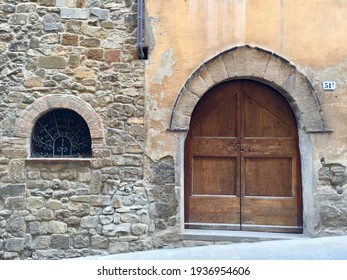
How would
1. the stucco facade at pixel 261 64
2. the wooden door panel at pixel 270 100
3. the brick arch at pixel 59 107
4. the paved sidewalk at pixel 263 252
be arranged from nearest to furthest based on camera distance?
the paved sidewalk at pixel 263 252
the stucco facade at pixel 261 64
the brick arch at pixel 59 107
the wooden door panel at pixel 270 100

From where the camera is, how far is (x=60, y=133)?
5062 millimetres

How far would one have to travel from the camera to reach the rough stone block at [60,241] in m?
4.86

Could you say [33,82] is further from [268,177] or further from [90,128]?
[268,177]

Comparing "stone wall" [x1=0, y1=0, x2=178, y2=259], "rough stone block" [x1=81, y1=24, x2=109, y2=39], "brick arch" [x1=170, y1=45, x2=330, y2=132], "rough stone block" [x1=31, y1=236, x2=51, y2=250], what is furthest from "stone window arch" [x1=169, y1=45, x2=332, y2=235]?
"rough stone block" [x1=31, y1=236, x2=51, y2=250]

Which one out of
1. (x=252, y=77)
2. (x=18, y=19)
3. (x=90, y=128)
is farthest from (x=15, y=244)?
(x=252, y=77)

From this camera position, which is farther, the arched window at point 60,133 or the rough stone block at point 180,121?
the arched window at point 60,133

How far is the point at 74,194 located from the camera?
4895 millimetres

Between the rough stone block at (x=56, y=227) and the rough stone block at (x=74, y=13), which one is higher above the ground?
the rough stone block at (x=74, y=13)

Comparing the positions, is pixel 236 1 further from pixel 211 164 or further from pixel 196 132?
pixel 211 164

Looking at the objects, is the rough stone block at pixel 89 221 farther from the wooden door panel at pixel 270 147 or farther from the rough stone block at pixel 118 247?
the wooden door panel at pixel 270 147

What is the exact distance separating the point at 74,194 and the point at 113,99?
143cm

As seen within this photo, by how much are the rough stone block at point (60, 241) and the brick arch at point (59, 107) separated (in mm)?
1342

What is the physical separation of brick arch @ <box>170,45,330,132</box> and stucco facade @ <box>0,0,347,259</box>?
14mm

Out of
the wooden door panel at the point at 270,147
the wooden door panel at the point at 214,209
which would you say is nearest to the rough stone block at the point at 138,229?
the wooden door panel at the point at 214,209
